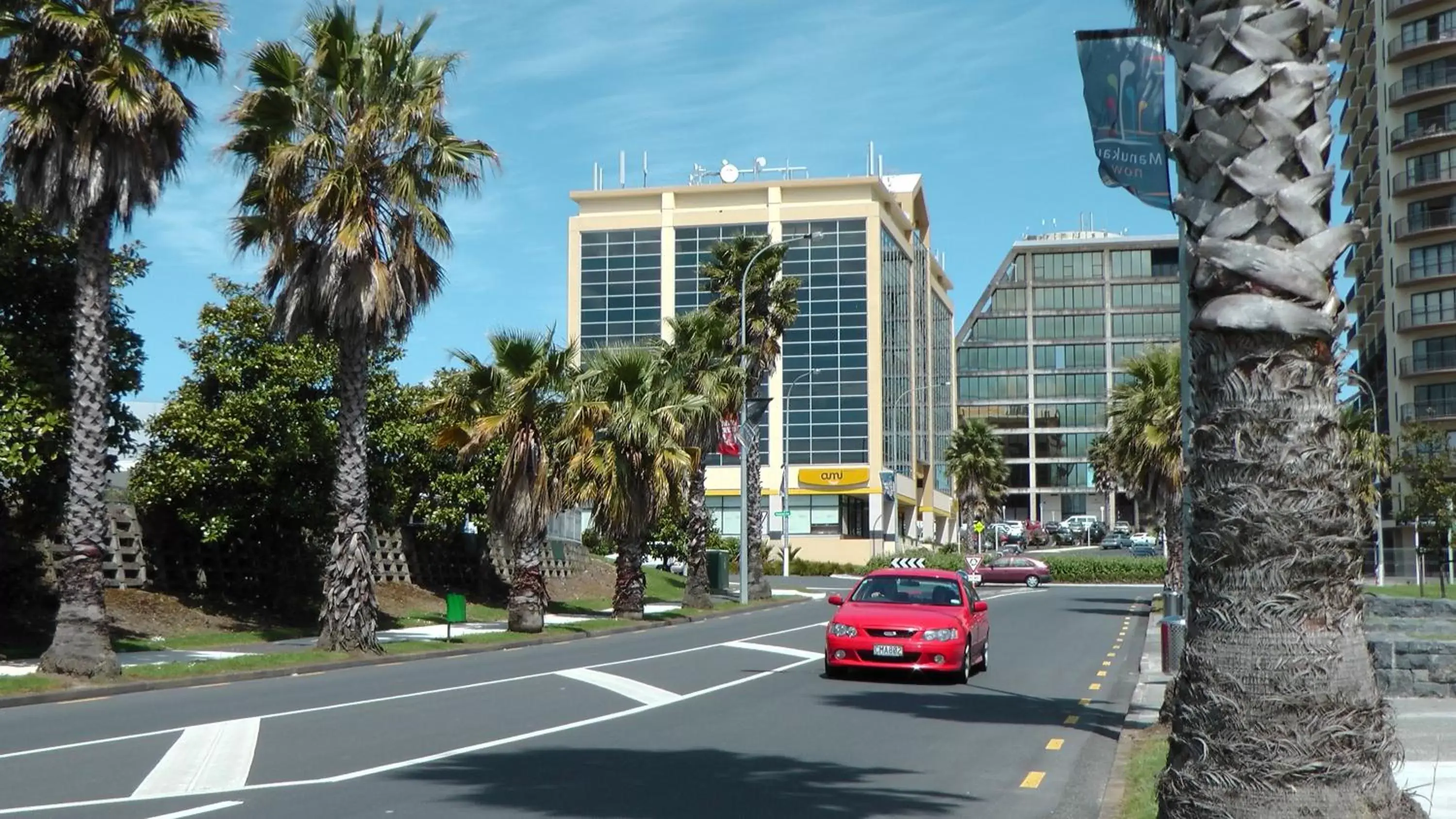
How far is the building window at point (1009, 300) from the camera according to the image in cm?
13400

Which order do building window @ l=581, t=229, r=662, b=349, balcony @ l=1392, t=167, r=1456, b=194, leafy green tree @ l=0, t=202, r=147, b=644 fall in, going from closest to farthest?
leafy green tree @ l=0, t=202, r=147, b=644 < balcony @ l=1392, t=167, r=1456, b=194 < building window @ l=581, t=229, r=662, b=349

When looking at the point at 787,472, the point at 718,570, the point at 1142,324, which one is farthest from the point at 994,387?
the point at 718,570

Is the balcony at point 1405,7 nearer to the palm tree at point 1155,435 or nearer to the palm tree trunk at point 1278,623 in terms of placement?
the palm tree at point 1155,435

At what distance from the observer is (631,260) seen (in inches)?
3447

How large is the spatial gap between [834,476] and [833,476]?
6cm

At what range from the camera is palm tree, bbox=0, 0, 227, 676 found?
59.9 ft

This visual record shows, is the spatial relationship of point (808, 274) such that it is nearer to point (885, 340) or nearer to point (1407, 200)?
point (885, 340)

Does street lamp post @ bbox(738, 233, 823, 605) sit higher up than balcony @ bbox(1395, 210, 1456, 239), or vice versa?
balcony @ bbox(1395, 210, 1456, 239)

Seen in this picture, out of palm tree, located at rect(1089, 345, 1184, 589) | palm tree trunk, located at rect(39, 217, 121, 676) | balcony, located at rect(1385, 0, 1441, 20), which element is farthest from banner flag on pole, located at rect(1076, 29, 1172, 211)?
balcony, located at rect(1385, 0, 1441, 20)

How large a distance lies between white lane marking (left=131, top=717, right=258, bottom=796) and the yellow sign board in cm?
7095

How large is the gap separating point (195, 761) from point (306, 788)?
1825 mm

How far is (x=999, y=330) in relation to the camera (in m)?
136

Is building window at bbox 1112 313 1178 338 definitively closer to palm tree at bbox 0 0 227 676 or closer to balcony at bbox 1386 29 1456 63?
balcony at bbox 1386 29 1456 63

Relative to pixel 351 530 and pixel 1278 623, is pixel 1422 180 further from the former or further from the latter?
pixel 1278 623
